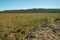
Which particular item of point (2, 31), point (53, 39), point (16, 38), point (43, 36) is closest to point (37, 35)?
point (43, 36)

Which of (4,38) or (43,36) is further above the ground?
(43,36)

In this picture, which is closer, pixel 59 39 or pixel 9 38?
pixel 59 39

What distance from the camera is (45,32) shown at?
7715mm

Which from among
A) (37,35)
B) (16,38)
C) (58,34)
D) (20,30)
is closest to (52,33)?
(58,34)

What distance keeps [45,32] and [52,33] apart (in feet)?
1.05

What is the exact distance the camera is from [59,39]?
717 centimetres

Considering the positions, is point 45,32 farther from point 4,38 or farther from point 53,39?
point 4,38

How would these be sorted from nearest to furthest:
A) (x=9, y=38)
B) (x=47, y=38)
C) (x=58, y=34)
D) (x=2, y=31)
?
(x=47, y=38) < (x=58, y=34) < (x=9, y=38) < (x=2, y=31)

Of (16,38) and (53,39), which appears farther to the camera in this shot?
(16,38)

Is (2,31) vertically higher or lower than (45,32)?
lower

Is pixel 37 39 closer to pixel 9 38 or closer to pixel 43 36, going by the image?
pixel 43 36

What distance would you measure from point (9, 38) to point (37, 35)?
2944mm

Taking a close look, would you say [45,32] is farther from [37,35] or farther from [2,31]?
[2,31]

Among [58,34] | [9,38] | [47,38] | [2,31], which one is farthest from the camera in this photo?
[2,31]
